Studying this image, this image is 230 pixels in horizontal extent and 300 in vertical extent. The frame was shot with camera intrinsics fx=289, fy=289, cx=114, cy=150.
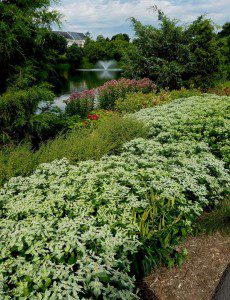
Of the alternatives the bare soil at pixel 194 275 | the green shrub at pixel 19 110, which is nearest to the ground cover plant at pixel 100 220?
the bare soil at pixel 194 275

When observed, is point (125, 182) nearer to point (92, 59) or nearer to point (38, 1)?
point (38, 1)

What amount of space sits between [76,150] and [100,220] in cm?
196

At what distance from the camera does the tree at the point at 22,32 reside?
20.5ft

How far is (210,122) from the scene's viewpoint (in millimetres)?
5535

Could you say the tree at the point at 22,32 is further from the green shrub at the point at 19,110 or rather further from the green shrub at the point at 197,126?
the green shrub at the point at 197,126

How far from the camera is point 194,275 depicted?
2990 mm

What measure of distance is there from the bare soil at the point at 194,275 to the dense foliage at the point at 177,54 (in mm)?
10786

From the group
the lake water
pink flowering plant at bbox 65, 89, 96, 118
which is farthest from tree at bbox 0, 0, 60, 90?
the lake water

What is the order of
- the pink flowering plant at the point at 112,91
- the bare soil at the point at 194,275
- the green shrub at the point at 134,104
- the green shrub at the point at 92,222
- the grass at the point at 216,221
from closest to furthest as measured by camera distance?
the green shrub at the point at 92,222
the bare soil at the point at 194,275
the grass at the point at 216,221
the green shrub at the point at 134,104
the pink flowering plant at the point at 112,91

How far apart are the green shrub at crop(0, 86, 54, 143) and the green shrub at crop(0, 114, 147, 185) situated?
5.02ft

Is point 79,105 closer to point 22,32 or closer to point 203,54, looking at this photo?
point 22,32

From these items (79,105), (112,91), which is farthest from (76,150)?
(112,91)

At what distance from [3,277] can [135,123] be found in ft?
12.9

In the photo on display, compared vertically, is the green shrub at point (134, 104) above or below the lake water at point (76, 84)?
below
